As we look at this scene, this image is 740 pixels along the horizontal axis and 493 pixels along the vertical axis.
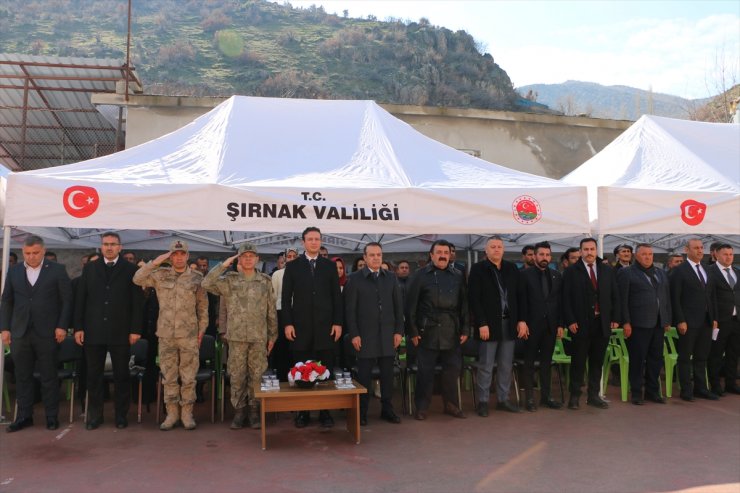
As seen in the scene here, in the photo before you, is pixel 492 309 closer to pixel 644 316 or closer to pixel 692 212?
pixel 644 316

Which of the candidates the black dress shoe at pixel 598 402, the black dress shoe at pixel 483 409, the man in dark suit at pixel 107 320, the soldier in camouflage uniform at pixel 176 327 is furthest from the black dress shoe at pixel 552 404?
the man in dark suit at pixel 107 320

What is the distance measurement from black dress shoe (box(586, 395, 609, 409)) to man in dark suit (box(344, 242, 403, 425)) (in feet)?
7.87

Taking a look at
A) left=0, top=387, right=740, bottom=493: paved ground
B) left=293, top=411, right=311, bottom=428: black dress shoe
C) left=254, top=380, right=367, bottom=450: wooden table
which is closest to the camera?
left=0, top=387, right=740, bottom=493: paved ground

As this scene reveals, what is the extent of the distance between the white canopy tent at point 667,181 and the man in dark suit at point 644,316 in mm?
467

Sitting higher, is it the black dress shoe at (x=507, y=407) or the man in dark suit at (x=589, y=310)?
the man in dark suit at (x=589, y=310)

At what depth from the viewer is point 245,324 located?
5934 mm

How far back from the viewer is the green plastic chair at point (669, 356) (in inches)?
300

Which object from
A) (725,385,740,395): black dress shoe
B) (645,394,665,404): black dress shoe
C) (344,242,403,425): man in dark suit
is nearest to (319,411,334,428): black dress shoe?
(344,242,403,425): man in dark suit

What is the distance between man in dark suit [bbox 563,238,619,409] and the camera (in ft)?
22.5

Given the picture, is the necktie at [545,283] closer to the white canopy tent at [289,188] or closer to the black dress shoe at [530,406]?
the white canopy tent at [289,188]

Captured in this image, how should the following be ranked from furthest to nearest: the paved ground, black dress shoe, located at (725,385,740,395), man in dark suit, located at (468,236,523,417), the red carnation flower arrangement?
1. black dress shoe, located at (725,385,740,395)
2. man in dark suit, located at (468,236,523,417)
3. the red carnation flower arrangement
4. the paved ground

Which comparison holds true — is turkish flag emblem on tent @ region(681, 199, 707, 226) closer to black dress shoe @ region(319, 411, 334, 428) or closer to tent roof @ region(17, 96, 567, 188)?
tent roof @ region(17, 96, 567, 188)

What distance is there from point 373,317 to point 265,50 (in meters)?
47.3

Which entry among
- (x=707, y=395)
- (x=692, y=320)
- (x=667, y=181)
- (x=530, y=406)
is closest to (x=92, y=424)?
(x=530, y=406)
